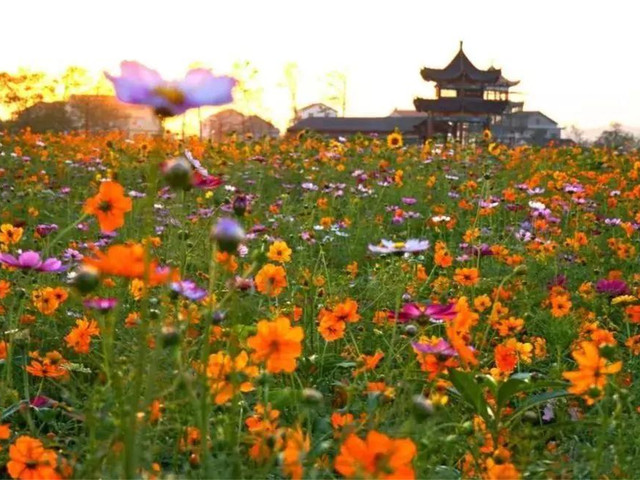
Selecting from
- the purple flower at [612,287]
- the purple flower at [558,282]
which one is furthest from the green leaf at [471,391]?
the purple flower at [558,282]

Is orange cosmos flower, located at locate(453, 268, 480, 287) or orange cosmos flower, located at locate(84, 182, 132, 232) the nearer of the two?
orange cosmos flower, located at locate(84, 182, 132, 232)

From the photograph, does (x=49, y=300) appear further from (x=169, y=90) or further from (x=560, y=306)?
(x=560, y=306)

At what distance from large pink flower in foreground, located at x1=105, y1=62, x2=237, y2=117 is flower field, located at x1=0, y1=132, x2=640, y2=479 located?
5 centimetres

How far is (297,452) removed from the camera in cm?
83

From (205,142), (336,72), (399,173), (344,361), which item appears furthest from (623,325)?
(336,72)

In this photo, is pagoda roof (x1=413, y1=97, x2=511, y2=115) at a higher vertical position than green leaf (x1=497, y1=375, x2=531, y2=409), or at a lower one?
higher

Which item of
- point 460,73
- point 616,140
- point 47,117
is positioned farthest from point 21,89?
point 616,140

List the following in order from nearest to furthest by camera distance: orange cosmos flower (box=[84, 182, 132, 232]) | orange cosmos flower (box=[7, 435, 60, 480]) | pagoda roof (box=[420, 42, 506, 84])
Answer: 1. orange cosmos flower (box=[7, 435, 60, 480])
2. orange cosmos flower (box=[84, 182, 132, 232])
3. pagoda roof (box=[420, 42, 506, 84])

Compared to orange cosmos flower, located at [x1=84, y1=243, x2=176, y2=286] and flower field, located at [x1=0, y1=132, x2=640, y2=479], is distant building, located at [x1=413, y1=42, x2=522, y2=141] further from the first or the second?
orange cosmos flower, located at [x1=84, y1=243, x2=176, y2=286]

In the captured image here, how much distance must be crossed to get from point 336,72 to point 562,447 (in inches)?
979

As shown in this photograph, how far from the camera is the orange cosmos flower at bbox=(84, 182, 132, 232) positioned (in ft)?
3.57

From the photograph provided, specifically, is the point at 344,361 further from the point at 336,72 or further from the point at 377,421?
the point at 336,72

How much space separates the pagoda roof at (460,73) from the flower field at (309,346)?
18.3m

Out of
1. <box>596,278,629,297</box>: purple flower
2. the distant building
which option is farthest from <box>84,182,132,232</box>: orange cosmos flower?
the distant building
